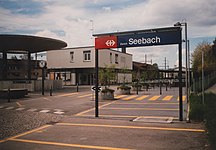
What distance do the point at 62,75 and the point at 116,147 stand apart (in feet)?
164

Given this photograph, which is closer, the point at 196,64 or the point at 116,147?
the point at 116,147

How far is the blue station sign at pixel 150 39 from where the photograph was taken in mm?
9520

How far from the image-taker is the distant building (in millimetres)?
48594

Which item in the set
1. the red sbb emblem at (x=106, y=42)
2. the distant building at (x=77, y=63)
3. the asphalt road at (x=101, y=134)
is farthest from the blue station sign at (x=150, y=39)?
the distant building at (x=77, y=63)

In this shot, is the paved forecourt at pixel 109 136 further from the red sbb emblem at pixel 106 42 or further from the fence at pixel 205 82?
the fence at pixel 205 82

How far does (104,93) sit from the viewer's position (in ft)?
62.2

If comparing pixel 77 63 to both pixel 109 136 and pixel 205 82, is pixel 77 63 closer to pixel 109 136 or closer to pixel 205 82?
pixel 205 82

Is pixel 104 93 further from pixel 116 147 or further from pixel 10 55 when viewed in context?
pixel 10 55

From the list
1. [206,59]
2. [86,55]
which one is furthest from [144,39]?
[86,55]

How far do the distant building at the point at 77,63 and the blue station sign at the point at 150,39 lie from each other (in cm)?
3641

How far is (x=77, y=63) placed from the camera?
49562 mm

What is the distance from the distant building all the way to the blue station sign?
36.4 m

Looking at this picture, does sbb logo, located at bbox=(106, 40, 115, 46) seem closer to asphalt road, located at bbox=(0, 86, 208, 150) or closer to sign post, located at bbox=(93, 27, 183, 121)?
sign post, located at bbox=(93, 27, 183, 121)

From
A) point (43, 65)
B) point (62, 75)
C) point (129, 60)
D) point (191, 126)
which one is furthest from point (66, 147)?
point (129, 60)
